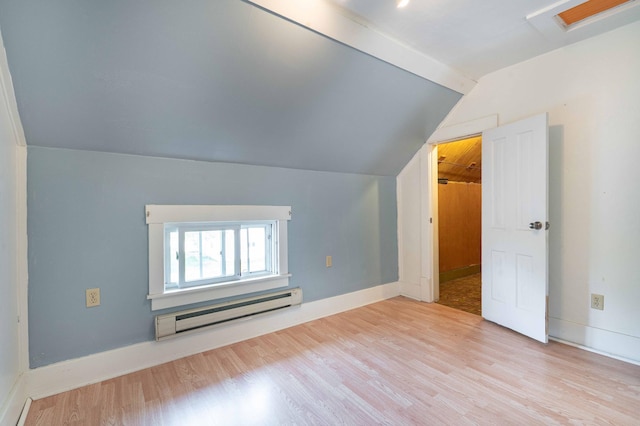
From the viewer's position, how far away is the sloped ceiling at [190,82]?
1.38 m

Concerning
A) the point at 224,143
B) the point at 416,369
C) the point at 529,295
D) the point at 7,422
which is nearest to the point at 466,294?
the point at 529,295

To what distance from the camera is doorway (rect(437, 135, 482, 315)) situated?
13.4 ft

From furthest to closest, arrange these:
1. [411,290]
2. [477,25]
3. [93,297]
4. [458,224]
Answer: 1. [458,224]
2. [411,290]
3. [477,25]
4. [93,297]

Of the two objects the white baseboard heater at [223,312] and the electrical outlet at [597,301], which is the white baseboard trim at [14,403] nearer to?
the white baseboard heater at [223,312]

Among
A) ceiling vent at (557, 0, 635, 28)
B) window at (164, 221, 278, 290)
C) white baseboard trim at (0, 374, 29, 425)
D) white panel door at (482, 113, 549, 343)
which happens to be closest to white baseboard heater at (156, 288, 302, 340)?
window at (164, 221, 278, 290)

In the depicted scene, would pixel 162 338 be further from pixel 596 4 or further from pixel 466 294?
pixel 596 4

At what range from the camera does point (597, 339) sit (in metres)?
2.13

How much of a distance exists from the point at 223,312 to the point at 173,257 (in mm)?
572

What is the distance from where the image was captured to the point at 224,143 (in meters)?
2.18

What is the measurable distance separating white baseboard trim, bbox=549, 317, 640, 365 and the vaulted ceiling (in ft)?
7.12

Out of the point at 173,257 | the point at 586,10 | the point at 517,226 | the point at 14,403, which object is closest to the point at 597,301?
the point at 517,226

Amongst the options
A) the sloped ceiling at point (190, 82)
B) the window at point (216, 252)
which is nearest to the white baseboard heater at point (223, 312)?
the window at point (216, 252)

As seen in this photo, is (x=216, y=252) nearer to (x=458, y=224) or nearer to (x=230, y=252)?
(x=230, y=252)

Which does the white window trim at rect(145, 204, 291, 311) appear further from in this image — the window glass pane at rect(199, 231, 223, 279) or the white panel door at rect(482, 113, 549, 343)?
the white panel door at rect(482, 113, 549, 343)
